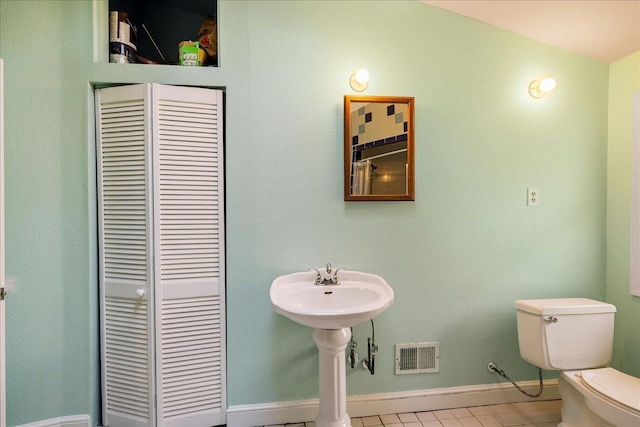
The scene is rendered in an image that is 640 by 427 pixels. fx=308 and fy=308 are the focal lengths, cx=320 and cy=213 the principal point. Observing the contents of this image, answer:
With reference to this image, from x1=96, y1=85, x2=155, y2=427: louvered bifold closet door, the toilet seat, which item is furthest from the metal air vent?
x1=96, y1=85, x2=155, y2=427: louvered bifold closet door

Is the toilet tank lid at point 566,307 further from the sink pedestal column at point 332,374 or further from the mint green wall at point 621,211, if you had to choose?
the sink pedestal column at point 332,374

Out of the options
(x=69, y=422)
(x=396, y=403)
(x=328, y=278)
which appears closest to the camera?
(x=69, y=422)

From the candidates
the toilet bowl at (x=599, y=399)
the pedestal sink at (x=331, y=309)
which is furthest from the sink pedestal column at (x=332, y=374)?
the toilet bowl at (x=599, y=399)

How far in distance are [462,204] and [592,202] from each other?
0.85 m

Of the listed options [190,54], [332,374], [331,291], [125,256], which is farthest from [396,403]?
[190,54]

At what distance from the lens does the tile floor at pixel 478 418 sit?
1679 mm

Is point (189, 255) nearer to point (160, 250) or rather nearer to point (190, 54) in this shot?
point (160, 250)

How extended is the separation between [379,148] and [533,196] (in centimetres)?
100

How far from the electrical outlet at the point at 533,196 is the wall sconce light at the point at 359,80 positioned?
1.17 m

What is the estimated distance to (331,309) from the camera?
4.43 ft

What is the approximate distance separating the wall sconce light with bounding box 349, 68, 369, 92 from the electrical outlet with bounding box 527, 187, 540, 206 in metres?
1.17

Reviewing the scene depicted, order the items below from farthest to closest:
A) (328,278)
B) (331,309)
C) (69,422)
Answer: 1. (328,278)
2. (69,422)
3. (331,309)

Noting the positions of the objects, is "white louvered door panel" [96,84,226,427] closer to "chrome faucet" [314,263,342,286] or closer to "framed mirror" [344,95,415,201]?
"chrome faucet" [314,263,342,286]

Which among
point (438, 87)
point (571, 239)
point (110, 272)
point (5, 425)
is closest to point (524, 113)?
point (438, 87)
